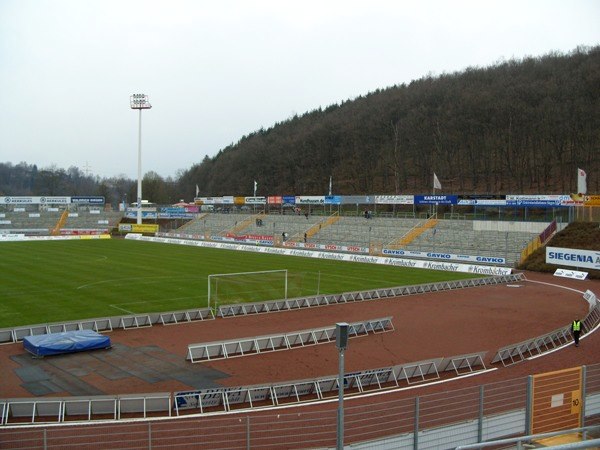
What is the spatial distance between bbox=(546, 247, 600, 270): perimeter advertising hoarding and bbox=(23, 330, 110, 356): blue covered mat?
1462 inches

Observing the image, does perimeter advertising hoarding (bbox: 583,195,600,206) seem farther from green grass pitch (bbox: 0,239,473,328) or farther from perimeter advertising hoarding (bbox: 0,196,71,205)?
perimeter advertising hoarding (bbox: 0,196,71,205)

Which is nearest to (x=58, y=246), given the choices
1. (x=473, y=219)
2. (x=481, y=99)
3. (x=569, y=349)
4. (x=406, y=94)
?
(x=473, y=219)

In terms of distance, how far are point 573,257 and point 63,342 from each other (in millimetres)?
40052

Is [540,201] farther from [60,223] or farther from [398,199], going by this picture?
[60,223]

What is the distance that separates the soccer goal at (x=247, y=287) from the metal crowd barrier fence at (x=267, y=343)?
8894 mm

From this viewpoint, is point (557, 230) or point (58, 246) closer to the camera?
point (557, 230)

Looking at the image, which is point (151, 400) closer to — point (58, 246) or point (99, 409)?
point (99, 409)

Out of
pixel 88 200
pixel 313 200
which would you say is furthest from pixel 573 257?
pixel 88 200

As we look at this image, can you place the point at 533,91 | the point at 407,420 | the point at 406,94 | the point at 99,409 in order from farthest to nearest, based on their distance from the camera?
the point at 406,94
the point at 533,91
the point at 99,409
the point at 407,420

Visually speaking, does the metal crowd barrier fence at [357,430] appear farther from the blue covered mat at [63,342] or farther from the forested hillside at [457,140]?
the forested hillside at [457,140]

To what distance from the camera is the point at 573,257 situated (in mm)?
47062

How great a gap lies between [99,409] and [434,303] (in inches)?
915

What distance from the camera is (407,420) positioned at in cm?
1313

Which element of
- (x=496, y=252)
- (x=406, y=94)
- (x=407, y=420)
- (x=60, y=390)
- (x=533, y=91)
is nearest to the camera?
(x=407, y=420)
